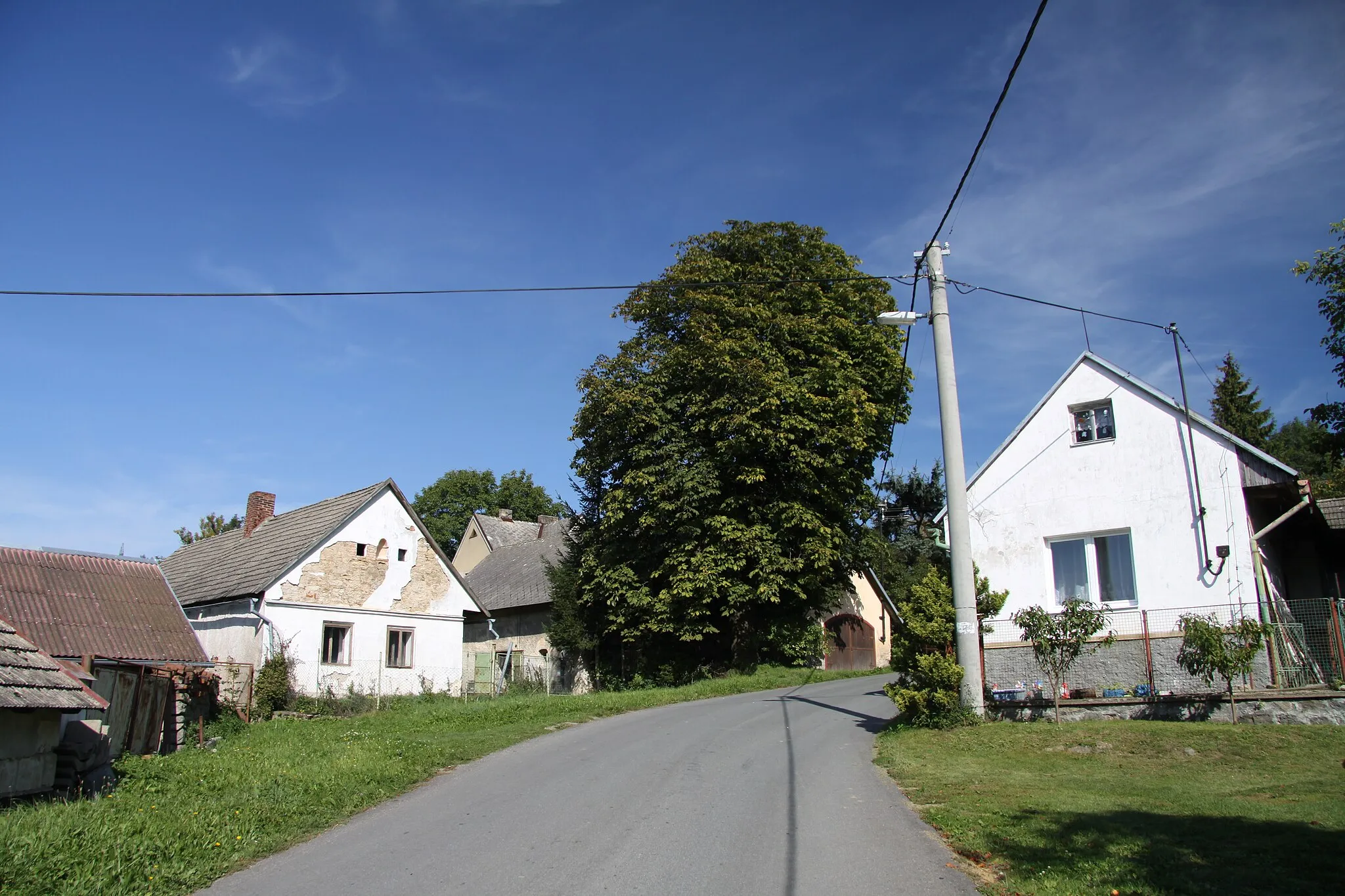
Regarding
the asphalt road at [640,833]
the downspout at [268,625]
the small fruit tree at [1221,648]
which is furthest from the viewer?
the downspout at [268,625]

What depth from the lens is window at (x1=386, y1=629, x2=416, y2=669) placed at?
27.2 m

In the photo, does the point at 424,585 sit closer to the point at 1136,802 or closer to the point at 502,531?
the point at 1136,802

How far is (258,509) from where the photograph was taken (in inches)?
1254

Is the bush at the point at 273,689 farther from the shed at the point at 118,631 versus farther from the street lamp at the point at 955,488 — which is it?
the street lamp at the point at 955,488

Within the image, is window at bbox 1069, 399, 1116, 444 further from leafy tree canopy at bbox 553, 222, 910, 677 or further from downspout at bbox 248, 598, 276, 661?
downspout at bbox 248, 598, 276, 661

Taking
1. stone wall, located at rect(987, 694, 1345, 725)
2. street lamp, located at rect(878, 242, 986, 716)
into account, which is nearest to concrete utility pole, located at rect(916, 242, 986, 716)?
street lamp, located at rect(878, 242, 986, 716)

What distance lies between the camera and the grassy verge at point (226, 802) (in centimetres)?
748

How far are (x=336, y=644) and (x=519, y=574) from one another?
15.7 m

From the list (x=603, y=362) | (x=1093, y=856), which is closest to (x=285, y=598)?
(x=603, y=362)

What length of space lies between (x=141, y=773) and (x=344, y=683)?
13572 mm

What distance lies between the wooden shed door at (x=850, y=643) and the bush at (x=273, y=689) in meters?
20.5

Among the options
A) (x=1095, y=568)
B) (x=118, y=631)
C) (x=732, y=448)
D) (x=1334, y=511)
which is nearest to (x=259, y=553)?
(x=118, y=631)

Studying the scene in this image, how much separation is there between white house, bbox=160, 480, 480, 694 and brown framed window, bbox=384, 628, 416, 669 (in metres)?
0.03

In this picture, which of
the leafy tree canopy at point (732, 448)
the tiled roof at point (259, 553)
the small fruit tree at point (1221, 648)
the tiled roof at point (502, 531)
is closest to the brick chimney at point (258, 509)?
the tiled roof at point (259, 553)
